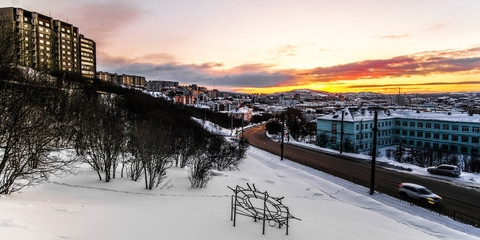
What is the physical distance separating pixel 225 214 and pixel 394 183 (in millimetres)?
20305

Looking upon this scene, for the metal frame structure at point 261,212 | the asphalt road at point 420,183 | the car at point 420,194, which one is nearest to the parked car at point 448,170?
the asphalt road at point 420,183

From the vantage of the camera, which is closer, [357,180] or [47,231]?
[47,231]

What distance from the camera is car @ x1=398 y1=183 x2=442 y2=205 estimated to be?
59.9ft

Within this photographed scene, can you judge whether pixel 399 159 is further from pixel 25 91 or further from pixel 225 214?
pixel 25 91

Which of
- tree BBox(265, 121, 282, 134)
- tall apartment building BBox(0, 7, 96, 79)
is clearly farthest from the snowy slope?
tall apartment building BBox(0, 7, 96, 79)

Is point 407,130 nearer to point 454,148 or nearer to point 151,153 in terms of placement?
point 454,148

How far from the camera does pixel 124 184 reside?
15641 millimetres

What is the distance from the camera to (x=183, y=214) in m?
10.9

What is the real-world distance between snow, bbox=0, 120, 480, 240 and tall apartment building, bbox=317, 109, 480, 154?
3865cm

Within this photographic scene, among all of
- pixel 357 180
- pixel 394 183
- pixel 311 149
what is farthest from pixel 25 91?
pixel 311 149

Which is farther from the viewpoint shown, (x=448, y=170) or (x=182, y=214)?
(x=448, y=170)

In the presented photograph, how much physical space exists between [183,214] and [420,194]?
17.7m

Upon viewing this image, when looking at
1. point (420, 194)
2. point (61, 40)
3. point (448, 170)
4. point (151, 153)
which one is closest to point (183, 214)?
point (151, 153)

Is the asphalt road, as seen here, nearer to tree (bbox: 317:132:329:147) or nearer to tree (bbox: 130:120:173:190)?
tree (bbox: 130:120:173:190)
